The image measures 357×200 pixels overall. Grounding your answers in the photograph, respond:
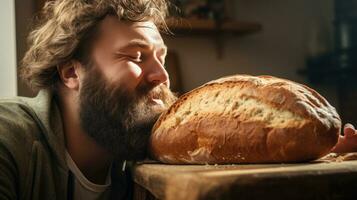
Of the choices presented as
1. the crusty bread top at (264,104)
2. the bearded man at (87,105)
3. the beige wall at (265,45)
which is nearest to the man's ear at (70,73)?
the bearded man at (87,105)

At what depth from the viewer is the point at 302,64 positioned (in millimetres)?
2783

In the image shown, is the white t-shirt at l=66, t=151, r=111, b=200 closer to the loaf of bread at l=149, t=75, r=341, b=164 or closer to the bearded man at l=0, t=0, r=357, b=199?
the bearded man at l=0, t=0, r=357, b=199

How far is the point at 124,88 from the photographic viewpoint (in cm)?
101

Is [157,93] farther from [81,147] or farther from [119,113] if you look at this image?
[81,147]

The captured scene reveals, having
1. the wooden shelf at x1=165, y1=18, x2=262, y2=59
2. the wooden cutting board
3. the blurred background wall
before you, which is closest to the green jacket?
the wooden cutting board

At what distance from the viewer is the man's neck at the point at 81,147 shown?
1.12m

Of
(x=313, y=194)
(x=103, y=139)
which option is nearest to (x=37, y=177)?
(x=103, y=139)

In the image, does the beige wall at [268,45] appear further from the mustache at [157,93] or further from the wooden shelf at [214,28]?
the mustache at [157,93]

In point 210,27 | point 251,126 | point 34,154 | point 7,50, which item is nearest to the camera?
point 251,126

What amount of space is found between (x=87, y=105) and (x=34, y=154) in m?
0.19

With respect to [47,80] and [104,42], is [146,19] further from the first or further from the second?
[47,80]

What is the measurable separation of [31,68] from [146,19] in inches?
15.8

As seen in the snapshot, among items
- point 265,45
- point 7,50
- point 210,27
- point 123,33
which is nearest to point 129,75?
point 123,33

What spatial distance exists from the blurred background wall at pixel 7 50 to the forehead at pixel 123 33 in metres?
0.73
